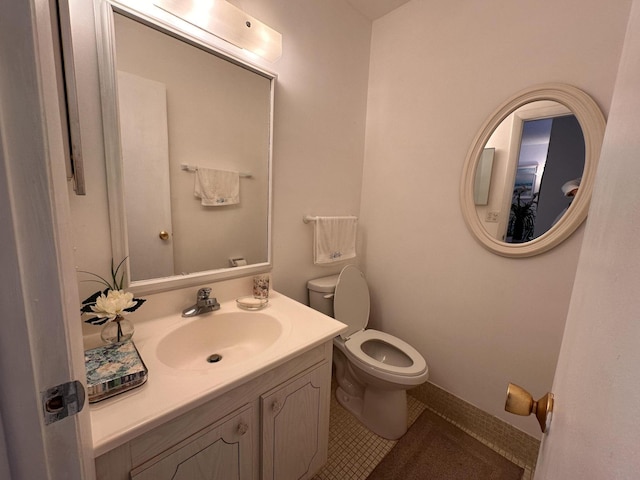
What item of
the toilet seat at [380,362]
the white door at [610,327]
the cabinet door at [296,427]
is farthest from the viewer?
the toilet seat at [380,362]

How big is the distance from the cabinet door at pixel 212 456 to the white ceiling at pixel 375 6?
217 cm

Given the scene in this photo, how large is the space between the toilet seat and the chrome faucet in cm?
80

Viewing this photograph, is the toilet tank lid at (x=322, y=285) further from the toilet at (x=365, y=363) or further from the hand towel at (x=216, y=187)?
the hand towel at (x=216, y=187)

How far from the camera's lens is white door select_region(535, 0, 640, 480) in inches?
9.9

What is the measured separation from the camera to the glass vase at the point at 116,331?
828 millimetres

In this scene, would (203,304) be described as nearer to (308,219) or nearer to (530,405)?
(308,219)

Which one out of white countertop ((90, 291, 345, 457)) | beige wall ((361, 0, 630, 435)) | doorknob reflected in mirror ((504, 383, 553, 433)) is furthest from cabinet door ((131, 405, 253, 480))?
beige wall ((361, 0, 630, 435))

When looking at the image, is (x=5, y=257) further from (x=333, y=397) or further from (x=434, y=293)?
(x=333, y=397)

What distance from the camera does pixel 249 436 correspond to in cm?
84

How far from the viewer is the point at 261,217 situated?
1.36 meters

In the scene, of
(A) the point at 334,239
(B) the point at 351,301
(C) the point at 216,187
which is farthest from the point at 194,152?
(B) the point at 351,301

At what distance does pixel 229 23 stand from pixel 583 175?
5.38 feet

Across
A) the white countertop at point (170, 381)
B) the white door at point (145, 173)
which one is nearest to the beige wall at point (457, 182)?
the white countertop at point (170, 381)

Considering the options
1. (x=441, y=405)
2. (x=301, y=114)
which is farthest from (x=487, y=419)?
(x=301, y=114)
